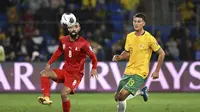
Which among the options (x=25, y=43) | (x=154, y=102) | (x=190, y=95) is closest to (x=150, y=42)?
(x=154, y=102)

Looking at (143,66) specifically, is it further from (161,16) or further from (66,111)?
(161,16)

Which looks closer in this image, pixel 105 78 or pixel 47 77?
pixel 47 77

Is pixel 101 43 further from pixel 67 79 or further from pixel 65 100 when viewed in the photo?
pixel 65 100

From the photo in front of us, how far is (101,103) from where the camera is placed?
1725cm

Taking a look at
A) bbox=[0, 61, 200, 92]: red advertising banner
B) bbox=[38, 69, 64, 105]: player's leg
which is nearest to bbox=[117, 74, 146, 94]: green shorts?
bbox=[38, 69, 64, 105]: player's leg

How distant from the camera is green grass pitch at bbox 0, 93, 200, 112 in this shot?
15.3 metres

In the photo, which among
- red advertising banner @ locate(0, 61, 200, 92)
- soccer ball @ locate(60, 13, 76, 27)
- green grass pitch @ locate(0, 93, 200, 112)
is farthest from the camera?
red advertising banner @ locate(0, 61, 200, 92)

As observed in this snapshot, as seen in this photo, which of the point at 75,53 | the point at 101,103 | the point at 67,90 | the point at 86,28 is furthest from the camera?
the point at 86,28

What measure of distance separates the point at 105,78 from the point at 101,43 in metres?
3.14

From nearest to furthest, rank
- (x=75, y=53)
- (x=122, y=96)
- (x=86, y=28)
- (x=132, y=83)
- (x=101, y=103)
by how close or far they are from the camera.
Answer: (x=122, y=96)
(x=132, y=83)
(x=75, y=53)
(x=101, y=103)
(x=86, y=28)

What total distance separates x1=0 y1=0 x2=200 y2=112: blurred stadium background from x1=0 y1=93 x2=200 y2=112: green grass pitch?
0.09ft

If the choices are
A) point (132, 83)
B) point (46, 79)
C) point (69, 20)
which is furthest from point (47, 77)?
point (132, 83)

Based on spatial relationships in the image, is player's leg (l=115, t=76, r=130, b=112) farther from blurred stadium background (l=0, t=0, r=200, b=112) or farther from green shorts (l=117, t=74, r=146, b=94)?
blurred stadium background (l=0, t=0, r=200, b=112)


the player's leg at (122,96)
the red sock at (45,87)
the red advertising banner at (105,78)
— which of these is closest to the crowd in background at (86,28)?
the red advertising banner at (105,78)
